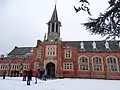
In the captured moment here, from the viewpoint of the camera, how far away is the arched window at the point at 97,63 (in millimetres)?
39688

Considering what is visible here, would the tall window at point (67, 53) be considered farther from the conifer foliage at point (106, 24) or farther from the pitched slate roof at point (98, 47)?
the conifer foliage at point (106, 24)

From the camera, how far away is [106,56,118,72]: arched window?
3941 cm

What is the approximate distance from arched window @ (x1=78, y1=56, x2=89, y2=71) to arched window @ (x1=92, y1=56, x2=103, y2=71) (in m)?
1.53

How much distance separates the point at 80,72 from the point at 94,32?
1138 inches

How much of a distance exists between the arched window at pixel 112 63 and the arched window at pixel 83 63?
4576 mm

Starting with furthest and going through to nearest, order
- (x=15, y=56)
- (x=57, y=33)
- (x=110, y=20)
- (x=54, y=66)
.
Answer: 1. (x=15, y=56)
2. (x=57, y=33)
3. (x=54, y=66)
4. (x=110, y=20)

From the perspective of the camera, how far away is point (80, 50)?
4125 cm

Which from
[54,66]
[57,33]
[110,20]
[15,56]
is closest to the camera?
[110,20]

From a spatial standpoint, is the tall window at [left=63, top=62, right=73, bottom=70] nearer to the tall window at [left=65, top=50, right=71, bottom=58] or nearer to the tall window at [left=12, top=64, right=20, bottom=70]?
the tall window at [left=65, top=50, right=71, bottom=58]

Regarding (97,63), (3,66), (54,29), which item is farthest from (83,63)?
(3,66)

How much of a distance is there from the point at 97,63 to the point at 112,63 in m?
3.24

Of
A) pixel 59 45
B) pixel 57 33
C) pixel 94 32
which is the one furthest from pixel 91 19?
pixel 57 33

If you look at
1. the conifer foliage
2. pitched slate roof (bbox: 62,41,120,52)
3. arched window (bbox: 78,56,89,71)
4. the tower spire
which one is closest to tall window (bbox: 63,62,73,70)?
arched window (bbox: 78,56,89,71)

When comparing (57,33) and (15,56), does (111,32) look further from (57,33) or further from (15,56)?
(15,56)
